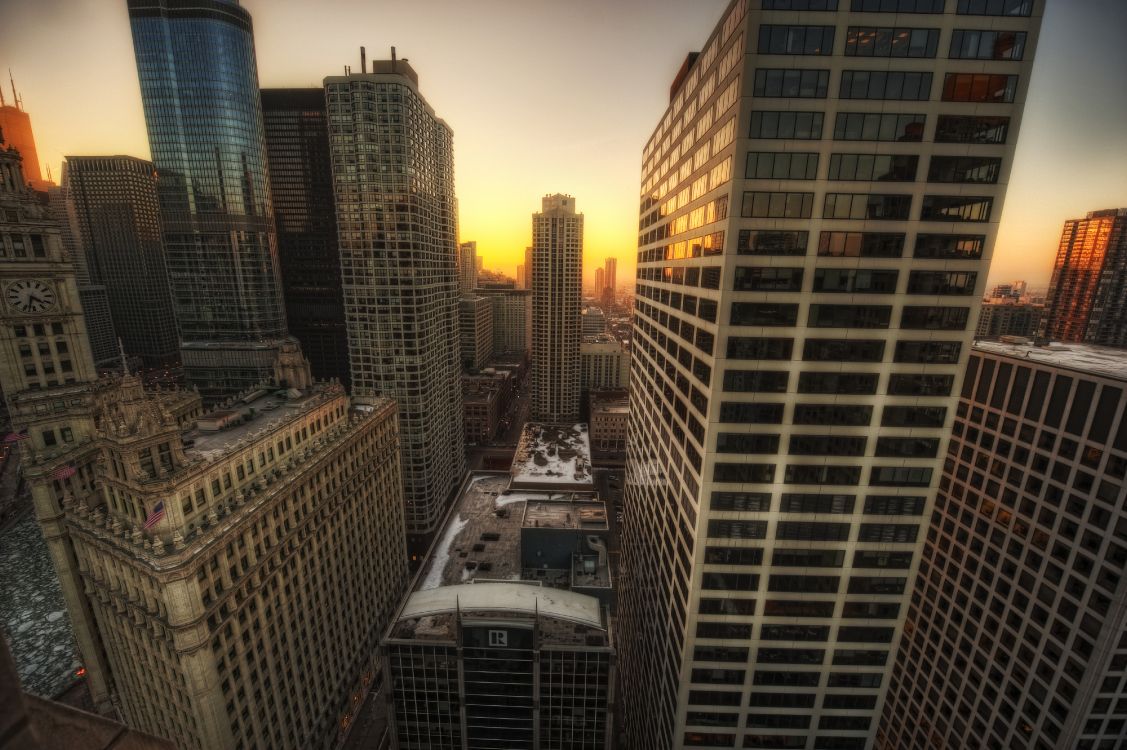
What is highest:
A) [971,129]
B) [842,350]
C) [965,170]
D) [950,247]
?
[971,129]

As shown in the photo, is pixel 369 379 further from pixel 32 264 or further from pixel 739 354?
pixel 739 354

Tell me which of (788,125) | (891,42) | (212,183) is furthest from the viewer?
(212,183)

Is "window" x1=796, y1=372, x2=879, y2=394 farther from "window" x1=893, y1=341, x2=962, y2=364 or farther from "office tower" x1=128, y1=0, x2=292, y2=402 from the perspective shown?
"office tower" x1=128, y1=0, x2=292, y2=402

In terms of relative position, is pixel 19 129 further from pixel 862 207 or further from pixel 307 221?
pixel 862 207

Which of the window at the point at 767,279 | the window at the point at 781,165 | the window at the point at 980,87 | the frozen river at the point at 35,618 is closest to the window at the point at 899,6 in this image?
the window at the point at 980,87

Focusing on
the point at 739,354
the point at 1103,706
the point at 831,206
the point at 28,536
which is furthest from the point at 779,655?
the point at 28,536

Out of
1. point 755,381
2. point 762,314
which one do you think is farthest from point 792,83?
point 755,381

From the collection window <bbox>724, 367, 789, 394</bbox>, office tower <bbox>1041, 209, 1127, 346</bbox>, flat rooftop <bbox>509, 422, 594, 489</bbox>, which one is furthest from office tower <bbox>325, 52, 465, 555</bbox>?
office tower <bbox>1041, 209, 1127, 346</bbox>
